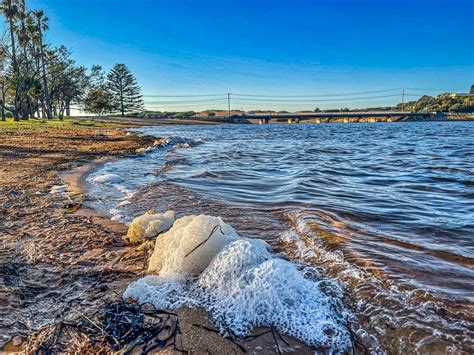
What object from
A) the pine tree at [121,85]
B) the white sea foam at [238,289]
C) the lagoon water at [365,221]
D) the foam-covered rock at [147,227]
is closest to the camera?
the white sea foam at [238,289]

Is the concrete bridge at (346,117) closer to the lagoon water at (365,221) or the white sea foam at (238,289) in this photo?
the lagoon water at (365,221)

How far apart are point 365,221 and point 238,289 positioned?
291 cm

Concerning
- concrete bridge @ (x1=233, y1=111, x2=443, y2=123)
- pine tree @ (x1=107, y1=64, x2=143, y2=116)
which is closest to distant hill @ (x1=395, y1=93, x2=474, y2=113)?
concrete bridge @ (x1=233, y1=111, x2=443, y2=123)

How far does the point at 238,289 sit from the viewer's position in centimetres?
242

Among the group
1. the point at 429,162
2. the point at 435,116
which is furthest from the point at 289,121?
the point at 429,162

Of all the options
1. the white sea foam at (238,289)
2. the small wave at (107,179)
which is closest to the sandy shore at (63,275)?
the white sea foam at (238,289)

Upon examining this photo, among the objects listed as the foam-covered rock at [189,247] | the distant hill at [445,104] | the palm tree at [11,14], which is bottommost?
the foam-covered rock at [189,247]

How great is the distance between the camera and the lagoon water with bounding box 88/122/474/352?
2.29 meters

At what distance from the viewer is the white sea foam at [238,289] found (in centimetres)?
213

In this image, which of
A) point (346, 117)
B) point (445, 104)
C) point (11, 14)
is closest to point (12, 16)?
point (11, 14)

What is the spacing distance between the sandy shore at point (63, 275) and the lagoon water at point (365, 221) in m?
0.65

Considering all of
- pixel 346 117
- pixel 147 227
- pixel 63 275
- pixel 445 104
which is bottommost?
pixel 63 275

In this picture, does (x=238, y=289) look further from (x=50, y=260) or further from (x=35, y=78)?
(x=35, y=78)

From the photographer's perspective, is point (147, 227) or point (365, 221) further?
point (365, 221)
